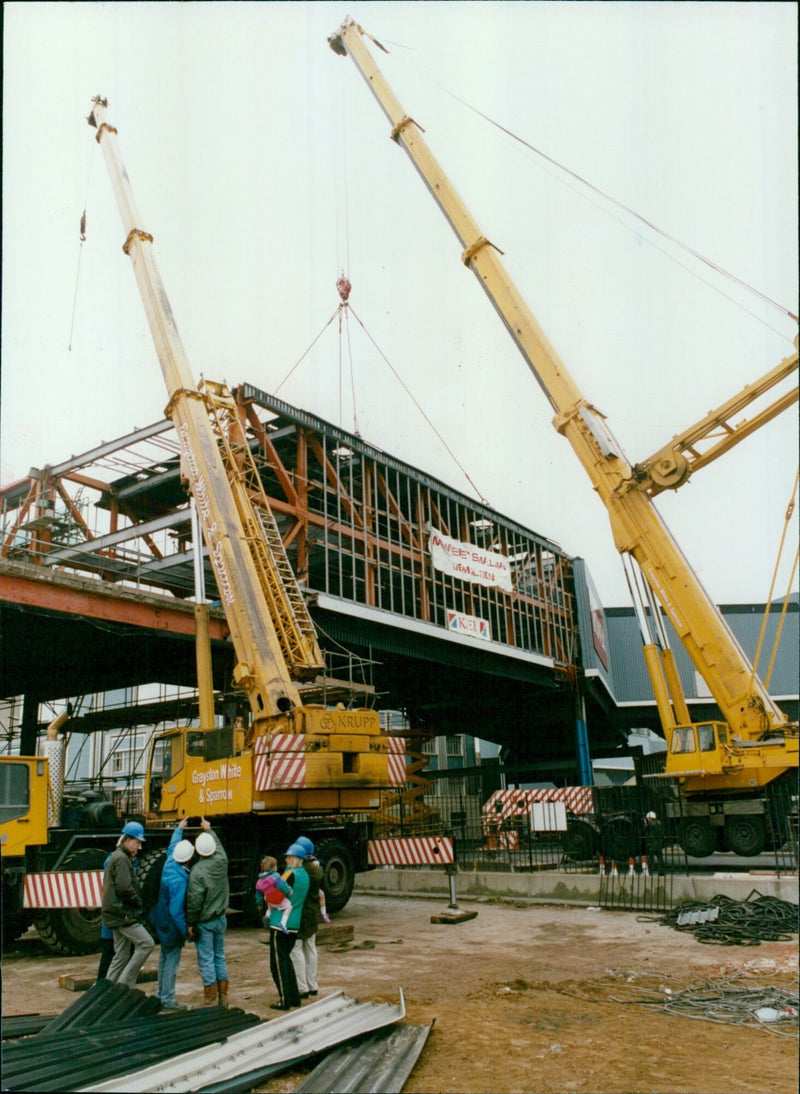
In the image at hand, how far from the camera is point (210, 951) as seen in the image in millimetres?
8781

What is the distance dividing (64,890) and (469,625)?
1757 cm

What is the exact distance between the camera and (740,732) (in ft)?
56.3

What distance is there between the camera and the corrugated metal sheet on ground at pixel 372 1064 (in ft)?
20.4

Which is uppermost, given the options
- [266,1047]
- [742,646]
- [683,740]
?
[742,646]

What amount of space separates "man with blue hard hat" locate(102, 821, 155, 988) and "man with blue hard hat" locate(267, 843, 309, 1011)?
136cm

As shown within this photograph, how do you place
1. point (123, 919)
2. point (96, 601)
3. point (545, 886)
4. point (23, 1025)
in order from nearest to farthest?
1. point (23, 1025)
2. point (123, 919)
3. point (545, 886)
4. point (96, 601)

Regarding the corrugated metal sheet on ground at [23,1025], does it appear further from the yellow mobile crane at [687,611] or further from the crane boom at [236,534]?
the yellow mobile crane at [687,611]

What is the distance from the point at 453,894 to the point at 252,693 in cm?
574

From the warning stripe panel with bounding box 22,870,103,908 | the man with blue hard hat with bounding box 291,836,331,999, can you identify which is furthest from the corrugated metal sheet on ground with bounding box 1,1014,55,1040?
the warning stripe panel with bounding box 22,870,103,908

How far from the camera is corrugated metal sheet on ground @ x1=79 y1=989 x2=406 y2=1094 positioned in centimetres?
600

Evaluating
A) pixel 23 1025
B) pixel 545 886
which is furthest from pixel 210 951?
pixel 545 886

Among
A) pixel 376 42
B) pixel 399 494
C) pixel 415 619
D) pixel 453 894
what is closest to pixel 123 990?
pixel 453 894

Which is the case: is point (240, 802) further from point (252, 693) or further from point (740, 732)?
point (740, 732)

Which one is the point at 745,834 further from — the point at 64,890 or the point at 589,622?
the point at 589,622
